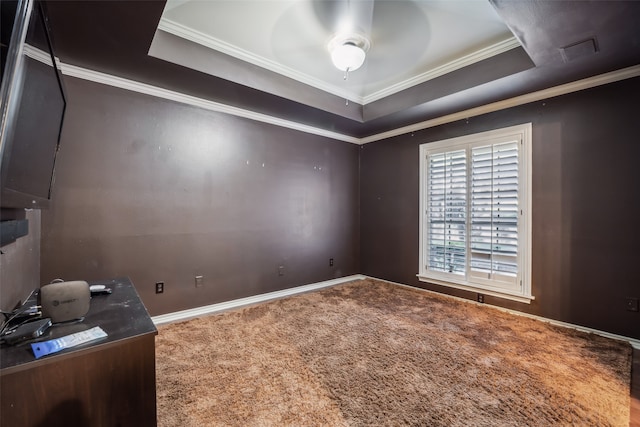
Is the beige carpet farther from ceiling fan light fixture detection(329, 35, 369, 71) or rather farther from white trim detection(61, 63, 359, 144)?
ceiling fan light fixture detection(329, 35, 369, 71)

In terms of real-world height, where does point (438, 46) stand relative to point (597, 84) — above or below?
above

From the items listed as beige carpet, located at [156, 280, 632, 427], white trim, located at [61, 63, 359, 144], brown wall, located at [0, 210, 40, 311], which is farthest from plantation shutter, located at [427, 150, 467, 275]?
brown wall, located at [0, 210, 40, 311]

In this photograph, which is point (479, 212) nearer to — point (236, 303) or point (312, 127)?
point (312, 127)

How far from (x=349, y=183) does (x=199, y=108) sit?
8.11 feet

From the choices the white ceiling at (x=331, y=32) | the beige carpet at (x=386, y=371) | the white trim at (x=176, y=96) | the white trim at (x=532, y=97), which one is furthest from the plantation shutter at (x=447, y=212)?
the white trim at (x=176, y=96)

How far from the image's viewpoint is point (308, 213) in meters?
4.08

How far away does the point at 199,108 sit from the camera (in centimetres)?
309

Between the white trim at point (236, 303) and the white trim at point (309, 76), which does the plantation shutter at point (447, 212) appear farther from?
the white trim at point (236, 303)

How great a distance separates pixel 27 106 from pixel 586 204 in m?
4.01

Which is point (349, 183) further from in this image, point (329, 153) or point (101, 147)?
point (101, 147)

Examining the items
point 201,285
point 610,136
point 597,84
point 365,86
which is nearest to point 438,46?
point 365,86

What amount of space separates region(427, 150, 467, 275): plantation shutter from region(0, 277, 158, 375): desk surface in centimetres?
335

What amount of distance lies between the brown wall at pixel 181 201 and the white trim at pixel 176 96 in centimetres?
6

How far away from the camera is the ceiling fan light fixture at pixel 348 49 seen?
2426 millimetres
